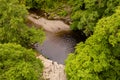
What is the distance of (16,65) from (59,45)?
13579 mm

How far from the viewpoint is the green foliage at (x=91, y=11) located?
35.9 m

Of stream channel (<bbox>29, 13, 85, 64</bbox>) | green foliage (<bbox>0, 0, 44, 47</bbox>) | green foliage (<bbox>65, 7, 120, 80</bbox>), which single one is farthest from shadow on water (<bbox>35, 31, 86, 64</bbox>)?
green foliage (<bbox>65, 7, 120, 80</bbox>)

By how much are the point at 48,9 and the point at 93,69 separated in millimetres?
20289

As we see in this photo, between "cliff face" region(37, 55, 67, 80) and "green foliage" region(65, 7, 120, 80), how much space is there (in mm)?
3079

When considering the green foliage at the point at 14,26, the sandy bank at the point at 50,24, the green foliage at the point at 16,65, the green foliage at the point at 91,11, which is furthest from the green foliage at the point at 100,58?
the sandy bank at the point at 50,24

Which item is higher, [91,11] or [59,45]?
[91,11]

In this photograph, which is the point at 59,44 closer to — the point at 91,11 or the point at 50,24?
the point at 50,24

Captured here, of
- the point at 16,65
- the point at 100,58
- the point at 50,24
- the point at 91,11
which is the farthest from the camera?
the point at 50,24

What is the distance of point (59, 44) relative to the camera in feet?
129

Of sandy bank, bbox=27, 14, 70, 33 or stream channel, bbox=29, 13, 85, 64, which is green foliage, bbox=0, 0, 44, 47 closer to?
stream channel, bbox=29, 13, 85, 64

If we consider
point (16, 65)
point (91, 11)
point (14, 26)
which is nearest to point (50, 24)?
point (91, 11)

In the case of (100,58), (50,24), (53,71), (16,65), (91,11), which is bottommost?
(53,71)

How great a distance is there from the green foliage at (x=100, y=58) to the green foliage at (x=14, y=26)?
749 cm

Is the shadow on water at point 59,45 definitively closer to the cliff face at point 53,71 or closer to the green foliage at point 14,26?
the cliff face at point 53,71
